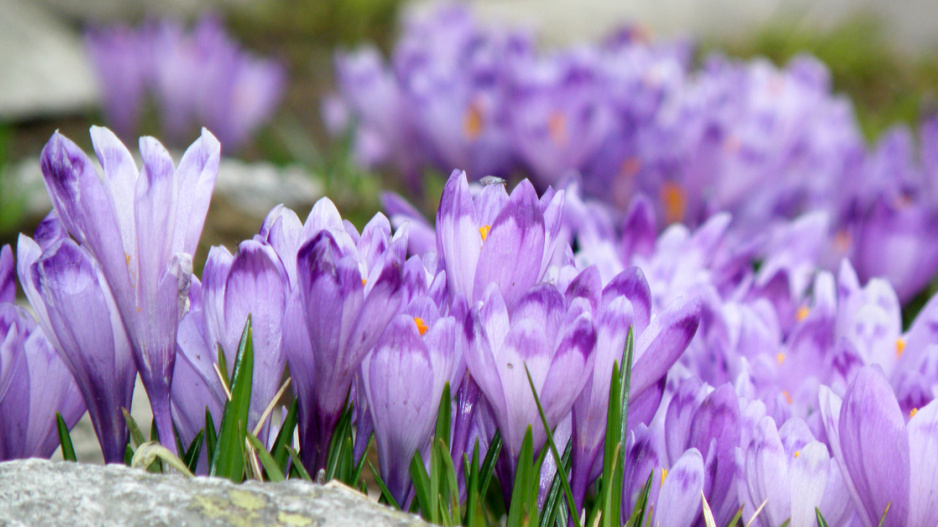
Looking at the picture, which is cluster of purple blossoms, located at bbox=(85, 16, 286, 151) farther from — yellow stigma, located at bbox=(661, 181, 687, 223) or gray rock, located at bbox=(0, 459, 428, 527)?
gray rock, located at bbox=(0, 459, 428, 527)

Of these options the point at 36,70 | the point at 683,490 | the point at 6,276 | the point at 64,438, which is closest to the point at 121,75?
the point at 36,70

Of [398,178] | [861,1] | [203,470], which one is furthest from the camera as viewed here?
[861,1]

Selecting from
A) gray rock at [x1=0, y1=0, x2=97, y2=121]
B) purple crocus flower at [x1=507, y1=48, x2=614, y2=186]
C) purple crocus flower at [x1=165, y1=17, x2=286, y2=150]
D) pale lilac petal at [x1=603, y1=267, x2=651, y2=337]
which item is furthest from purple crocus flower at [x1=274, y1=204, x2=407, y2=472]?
gray rock at [x1=0, y1=0, x2=97, y2=121]

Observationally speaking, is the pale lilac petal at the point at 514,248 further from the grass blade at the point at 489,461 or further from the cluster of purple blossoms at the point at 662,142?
the cluster of purple blossoms at the point at 662,142

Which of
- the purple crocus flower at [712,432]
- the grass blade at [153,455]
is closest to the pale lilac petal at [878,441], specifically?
the purple crocus flower at [712,432]

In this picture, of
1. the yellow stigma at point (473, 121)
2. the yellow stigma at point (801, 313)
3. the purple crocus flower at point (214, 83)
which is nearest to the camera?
the yellow stigma at point (801, 313)

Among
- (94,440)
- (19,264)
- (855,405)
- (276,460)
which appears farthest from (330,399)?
(94,440)

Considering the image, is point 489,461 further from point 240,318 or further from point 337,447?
point 240,318

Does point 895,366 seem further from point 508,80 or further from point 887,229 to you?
point 508,80
